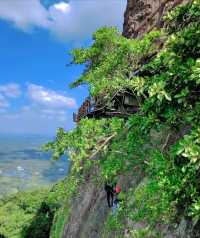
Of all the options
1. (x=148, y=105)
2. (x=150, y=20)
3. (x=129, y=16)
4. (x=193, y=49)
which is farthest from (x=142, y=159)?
(x=129, y=16)

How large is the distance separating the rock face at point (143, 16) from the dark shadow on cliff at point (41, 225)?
1334 inches

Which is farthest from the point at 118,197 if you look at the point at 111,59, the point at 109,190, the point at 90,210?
the point at 90,210

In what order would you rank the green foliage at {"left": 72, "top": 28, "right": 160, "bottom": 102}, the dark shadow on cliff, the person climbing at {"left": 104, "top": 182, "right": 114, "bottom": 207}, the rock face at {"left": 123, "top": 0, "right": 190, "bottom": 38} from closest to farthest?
the green foliage at {"left": 72, "top": 28, "right": 160, "bottom": 102} → the person climbing at {"left": 104, "top": 182, "right": 114, "bottom": 207} → the rock face at {"left": 123, "top": 0, "right": 190, "bottom": 38} → the dark shadow on cliff

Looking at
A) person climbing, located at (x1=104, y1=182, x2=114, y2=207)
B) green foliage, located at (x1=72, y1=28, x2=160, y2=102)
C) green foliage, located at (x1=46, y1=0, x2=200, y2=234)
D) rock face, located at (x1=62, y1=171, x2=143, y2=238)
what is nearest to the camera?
green foliage, located at (x1=46, y1=0, x2=200, y2=234)

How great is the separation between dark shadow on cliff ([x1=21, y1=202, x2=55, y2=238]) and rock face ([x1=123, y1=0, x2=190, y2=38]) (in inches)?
1334

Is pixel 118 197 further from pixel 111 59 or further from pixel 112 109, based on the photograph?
pixel 111 59

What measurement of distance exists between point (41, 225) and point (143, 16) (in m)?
36.8

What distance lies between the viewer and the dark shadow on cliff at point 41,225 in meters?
59.8

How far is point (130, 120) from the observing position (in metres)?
10.6

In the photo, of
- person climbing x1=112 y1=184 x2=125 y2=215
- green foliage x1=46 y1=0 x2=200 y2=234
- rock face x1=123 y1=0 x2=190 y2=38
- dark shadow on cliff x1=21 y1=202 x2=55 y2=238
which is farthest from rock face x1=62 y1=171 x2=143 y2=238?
dark shadow on cliff x1=21 y1=202 x2=55 y2=238

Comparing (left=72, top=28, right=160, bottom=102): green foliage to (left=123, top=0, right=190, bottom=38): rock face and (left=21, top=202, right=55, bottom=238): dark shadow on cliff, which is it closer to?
(left=123, top=0, right=190, bottom=38): rock face

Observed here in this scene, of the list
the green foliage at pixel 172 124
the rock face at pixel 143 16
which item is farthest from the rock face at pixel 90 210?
the rock face at pixel 143 16

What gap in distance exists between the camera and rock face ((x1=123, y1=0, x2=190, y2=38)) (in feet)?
117

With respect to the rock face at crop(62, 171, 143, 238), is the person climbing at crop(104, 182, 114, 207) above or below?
above
